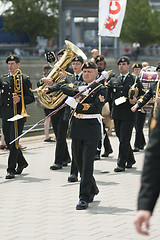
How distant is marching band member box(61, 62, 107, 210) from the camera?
762cm

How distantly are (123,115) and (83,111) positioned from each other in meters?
2.44

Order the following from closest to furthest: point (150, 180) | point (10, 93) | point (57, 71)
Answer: point (150, 180) < point (10, 93) < point (57, 71)

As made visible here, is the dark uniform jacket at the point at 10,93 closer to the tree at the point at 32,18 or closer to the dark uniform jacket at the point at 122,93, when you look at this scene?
the dark uniform jacket at the point at 122,93

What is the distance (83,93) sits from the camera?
25.6 ft

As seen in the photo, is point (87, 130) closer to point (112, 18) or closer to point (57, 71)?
point (57, 71)

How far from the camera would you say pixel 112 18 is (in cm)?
1281

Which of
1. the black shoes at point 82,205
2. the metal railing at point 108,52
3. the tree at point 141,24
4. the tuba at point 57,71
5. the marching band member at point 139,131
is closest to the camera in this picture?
the black shoes at point 82,205

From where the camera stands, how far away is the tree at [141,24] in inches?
2051

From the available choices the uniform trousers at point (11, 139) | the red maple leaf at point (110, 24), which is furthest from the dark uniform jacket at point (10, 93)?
the red maple leaf at point (110, 24)

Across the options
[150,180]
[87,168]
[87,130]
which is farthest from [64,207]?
[150,180]

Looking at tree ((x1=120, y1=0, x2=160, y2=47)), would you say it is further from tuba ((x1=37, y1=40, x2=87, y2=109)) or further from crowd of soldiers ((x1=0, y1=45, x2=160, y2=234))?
tuba ((x1=37, y1=40, x2=87, y2=109))

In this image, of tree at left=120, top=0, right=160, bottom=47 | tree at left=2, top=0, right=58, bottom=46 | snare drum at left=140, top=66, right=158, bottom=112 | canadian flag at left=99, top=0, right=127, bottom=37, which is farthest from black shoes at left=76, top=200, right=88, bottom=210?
tree at left=2, top=0, right=58, bottom=46

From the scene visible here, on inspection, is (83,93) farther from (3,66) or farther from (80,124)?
(3,66)

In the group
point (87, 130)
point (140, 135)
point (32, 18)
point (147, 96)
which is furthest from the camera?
point (32, 18)
